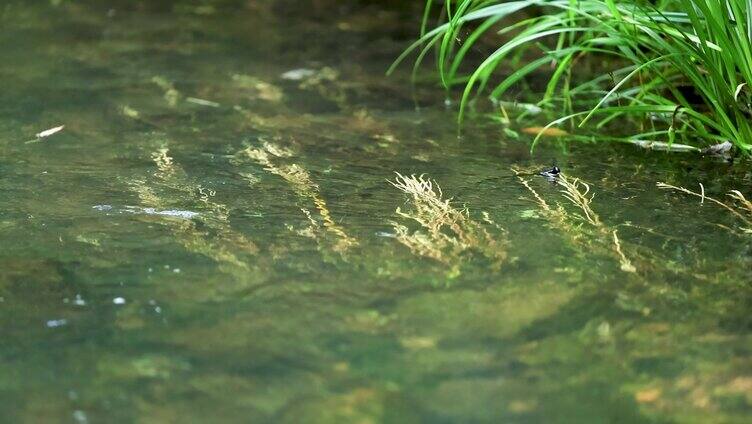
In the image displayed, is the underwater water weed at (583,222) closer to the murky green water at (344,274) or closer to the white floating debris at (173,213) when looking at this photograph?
the murky green water at (344,274)

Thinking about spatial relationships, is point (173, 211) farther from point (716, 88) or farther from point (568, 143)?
point (716, 88)

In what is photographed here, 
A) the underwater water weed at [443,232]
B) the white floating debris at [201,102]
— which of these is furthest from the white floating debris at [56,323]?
the white floating debris at [201,102]

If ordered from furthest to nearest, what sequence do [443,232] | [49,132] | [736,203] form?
[49,132] < [736,203] < [443,232]

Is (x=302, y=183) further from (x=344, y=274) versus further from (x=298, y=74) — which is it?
(x=298, y=74)

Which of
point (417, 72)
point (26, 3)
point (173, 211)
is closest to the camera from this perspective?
point (173, 211)

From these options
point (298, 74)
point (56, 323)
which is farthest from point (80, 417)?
point (298, 74)

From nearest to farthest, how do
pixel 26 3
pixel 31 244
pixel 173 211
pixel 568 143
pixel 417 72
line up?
pixel 31 244
pixel 173 211
pixel 568 143
pixel 417 72
pixel 26 3

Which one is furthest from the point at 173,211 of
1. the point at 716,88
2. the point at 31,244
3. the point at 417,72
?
the point at 417,72
